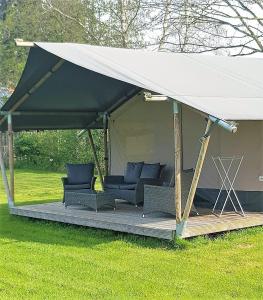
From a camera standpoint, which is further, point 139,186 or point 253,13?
point 253,13

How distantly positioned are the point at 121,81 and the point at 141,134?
8.90 feet

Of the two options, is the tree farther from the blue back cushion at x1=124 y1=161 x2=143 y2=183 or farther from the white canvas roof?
the blue back cushion at x1=124 y1=161 x2=143 y2=183

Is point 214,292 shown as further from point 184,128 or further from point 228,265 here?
point 184,128

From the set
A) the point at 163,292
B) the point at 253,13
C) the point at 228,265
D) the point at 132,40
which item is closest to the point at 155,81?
the point at 228,265

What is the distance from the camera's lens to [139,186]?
29.9 feet

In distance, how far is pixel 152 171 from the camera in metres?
9.71

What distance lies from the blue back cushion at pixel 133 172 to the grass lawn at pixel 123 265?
187cm

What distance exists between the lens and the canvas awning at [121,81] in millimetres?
7234

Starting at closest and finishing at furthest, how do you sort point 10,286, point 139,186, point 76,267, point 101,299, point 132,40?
point 101,299 → point 10,286 → point 76,267 → point 139,186 → point 132,40

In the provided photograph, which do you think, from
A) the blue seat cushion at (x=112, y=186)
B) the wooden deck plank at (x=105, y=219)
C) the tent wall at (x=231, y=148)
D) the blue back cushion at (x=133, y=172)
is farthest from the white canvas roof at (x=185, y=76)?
the blue seat cushion at (x=112, y=186)

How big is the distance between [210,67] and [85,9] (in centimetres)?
1453

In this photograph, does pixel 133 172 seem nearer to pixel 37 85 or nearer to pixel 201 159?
pixel 37 85

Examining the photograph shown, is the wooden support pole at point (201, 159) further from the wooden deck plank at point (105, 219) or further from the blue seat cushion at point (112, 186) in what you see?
the blue seat cushion at point (112, 186)

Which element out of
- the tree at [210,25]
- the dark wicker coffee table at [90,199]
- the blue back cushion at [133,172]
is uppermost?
the tree at [210,25]
